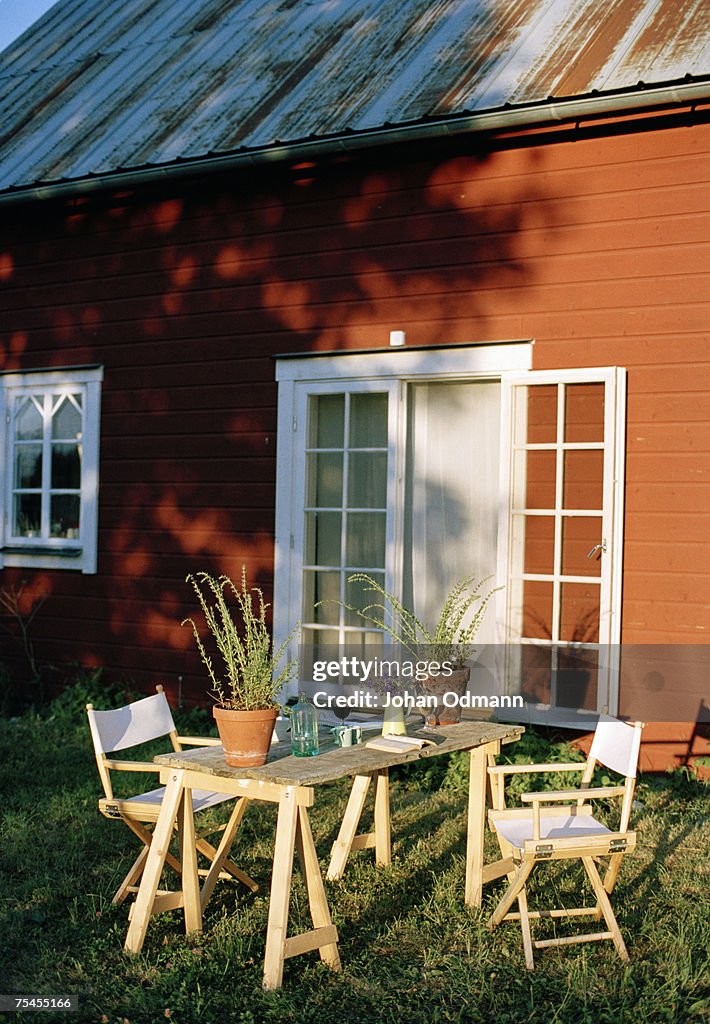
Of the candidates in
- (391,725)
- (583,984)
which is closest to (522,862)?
(583,984)

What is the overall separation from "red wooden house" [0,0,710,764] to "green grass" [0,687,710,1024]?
62.7 inches

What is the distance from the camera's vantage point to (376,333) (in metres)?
7.25

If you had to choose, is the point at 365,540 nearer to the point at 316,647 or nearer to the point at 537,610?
the point at 316,647

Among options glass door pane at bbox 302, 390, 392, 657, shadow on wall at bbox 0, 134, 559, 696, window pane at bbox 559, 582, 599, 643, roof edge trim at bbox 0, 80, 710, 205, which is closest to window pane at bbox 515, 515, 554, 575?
window pane at bbox 559, 582, 599, 643

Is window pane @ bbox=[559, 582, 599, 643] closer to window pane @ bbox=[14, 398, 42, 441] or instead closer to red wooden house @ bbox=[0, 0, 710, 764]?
red wooden house @ bbox=[0, 0, 710, 764]

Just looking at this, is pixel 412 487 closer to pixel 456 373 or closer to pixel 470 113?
pixel 456 373

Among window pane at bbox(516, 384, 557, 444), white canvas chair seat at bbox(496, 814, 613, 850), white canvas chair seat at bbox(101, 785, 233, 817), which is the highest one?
window pane at bbox(516, 384, 557, 444)

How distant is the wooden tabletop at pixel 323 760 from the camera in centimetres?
400

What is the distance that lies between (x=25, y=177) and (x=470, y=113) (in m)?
3.57

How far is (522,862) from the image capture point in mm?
4184

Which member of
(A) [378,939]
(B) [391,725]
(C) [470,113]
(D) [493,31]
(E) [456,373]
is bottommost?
(A) [378,939]

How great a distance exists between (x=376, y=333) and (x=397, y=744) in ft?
11.3

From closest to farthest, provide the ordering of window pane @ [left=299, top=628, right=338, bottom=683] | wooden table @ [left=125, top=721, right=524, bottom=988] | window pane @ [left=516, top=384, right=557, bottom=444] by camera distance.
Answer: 1. wooden table @ [left=125, top=721, right=524, bottom=988]
2. window pane @ [left=516, top=384, right=557, bottom=444]
3. window pane @ [left=299, top=628, right=338, bottom=683]

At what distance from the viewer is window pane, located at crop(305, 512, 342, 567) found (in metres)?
7.51
